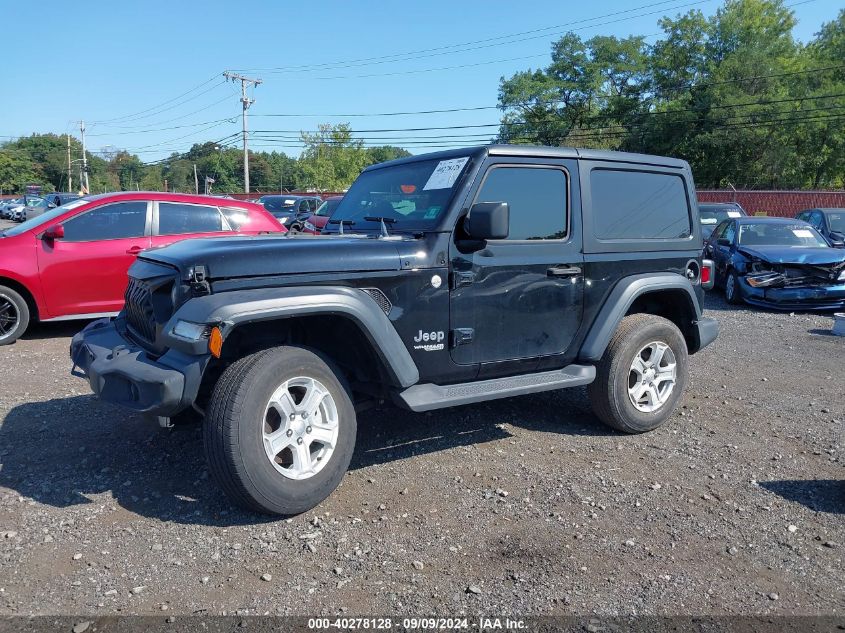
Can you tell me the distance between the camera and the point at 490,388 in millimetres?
4207

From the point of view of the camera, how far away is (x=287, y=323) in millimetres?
3812

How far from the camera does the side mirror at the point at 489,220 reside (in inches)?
149

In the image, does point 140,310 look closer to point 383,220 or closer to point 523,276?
point 383,220

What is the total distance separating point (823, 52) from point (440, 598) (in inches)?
2406

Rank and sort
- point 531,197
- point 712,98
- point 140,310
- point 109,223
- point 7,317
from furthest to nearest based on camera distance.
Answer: point 712,98, point 109,223, point 7,317, point 531,197, point 140,310

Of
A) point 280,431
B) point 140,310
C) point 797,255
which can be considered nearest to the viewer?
point 280,431

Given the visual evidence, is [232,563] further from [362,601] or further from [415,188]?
[415,188]

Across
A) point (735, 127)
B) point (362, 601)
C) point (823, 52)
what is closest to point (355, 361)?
point (362, 601)

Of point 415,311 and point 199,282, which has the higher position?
point 199,282

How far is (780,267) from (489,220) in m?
8.74

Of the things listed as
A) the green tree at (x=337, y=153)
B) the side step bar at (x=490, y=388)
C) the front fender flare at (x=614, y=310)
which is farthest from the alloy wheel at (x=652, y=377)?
the green tree at (x=337, y=153)

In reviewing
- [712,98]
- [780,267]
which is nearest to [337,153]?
[712,98]

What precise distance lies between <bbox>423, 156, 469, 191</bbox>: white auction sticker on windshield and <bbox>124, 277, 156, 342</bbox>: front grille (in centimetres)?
181

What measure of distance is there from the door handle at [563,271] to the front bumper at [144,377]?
2.23 m
